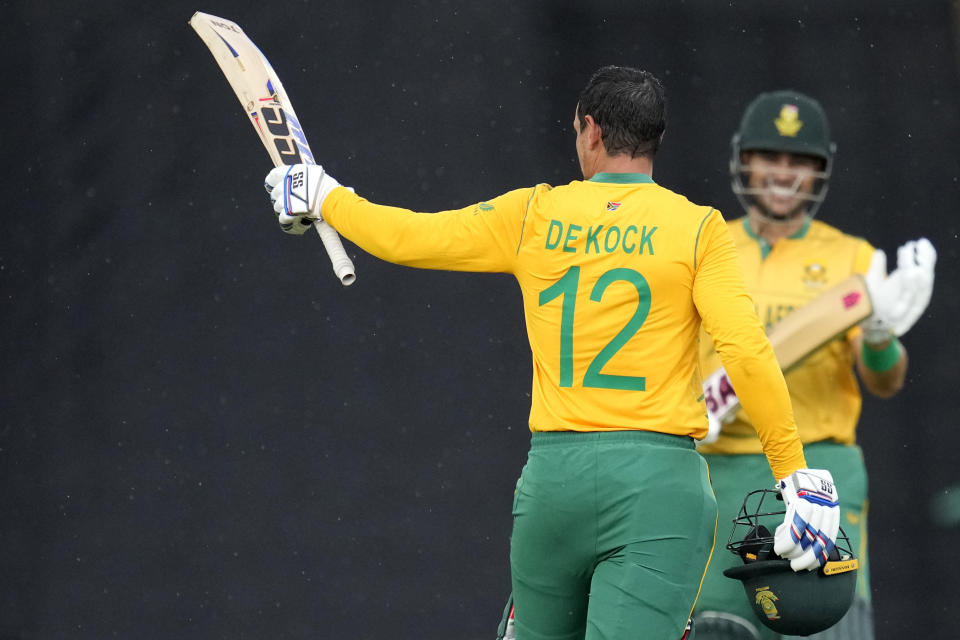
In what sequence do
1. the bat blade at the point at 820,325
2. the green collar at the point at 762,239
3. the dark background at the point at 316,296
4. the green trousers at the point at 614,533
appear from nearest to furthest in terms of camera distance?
the green trousers at the point at 614,533 → the bat blade at the point at 820,325 → the green collar at the point at 762,239 → the dark background at the point at 316,296

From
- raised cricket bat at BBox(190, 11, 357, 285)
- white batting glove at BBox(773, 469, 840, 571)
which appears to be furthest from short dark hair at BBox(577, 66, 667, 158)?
raised cricket bat at BBox(190, 11, 357, 285)

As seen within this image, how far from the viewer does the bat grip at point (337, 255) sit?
2947 millimetres

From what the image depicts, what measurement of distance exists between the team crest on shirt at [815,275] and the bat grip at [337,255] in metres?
1.37

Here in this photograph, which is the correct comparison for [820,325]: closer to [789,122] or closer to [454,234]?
[789,122]

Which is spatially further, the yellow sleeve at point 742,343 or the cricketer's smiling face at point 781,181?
the cricketer's smiling face at point 781,181

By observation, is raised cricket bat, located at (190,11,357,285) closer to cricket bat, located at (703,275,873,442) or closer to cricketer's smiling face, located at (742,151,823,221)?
cricket bat, located at (703,275,873,442)

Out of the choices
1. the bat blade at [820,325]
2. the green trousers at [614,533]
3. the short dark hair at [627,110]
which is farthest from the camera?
the bat blade at [820,325]

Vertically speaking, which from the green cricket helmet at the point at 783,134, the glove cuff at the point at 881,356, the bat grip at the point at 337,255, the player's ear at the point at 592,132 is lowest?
the glove cuff at the point at 881,356

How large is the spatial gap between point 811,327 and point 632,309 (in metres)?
1.11

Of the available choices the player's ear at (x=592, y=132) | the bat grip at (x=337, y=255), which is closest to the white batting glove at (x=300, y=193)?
the bat grip at (x=337, y=255)

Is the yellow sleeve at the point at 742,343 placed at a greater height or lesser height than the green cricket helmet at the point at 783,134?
lesser

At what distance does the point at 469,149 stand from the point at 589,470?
2.56 m

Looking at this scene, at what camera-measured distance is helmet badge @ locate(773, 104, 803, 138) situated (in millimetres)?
3779

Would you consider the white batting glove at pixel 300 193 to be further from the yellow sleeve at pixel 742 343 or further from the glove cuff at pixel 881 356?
the glove cuff at pixel 881 356
